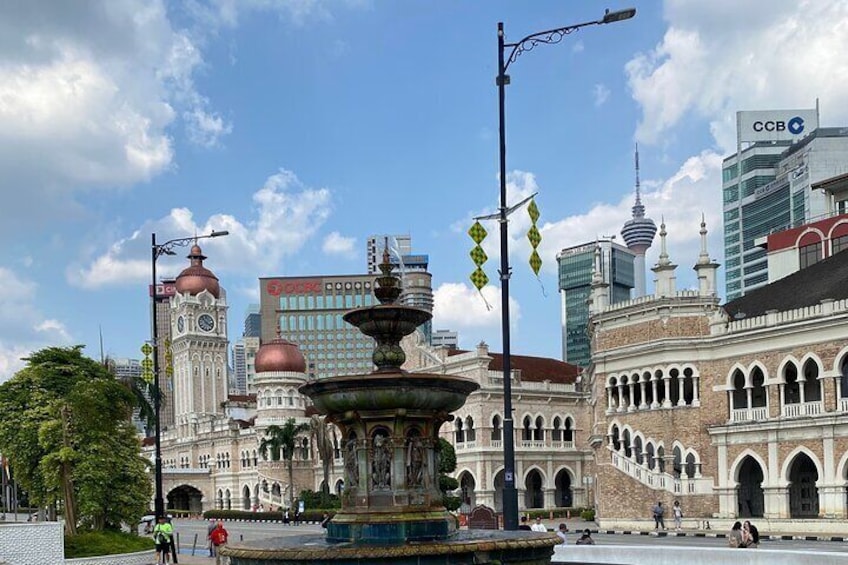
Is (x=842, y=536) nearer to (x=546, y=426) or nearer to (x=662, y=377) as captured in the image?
(x=662, y=377)

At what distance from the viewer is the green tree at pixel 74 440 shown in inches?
1369

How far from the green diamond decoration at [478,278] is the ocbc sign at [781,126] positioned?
12399 centimetres

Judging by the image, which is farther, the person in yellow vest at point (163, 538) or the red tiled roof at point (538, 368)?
the red tiled roof at point (538, 368)

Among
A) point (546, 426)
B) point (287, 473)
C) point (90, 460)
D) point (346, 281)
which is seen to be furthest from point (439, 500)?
point (346, 281)

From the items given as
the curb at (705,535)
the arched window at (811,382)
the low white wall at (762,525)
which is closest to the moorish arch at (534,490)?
the low white wall at (762,525)

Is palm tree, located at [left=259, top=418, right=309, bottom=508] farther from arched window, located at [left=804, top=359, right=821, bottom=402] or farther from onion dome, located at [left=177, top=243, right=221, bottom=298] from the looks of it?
arched window, located at [left=804, top=359, right=821, bottom=402]

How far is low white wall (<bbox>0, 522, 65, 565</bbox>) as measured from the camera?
3002 cm

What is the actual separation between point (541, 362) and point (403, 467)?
58.5 meters

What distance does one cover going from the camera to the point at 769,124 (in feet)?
456

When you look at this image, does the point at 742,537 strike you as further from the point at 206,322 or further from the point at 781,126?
the point at 781,126

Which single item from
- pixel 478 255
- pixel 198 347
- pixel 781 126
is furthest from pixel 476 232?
pixel 781 126

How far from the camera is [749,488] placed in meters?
45.9

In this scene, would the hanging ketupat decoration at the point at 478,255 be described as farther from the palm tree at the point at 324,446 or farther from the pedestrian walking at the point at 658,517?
the palm tree at the point at 324,446

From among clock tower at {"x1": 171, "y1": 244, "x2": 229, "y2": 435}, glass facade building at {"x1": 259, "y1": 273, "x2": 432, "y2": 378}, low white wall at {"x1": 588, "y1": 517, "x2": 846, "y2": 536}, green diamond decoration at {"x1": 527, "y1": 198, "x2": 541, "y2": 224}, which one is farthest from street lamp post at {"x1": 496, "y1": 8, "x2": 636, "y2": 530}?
glass facade building at {"x1": 259, "y1": 273, "x2": 432, "y2": 378}
